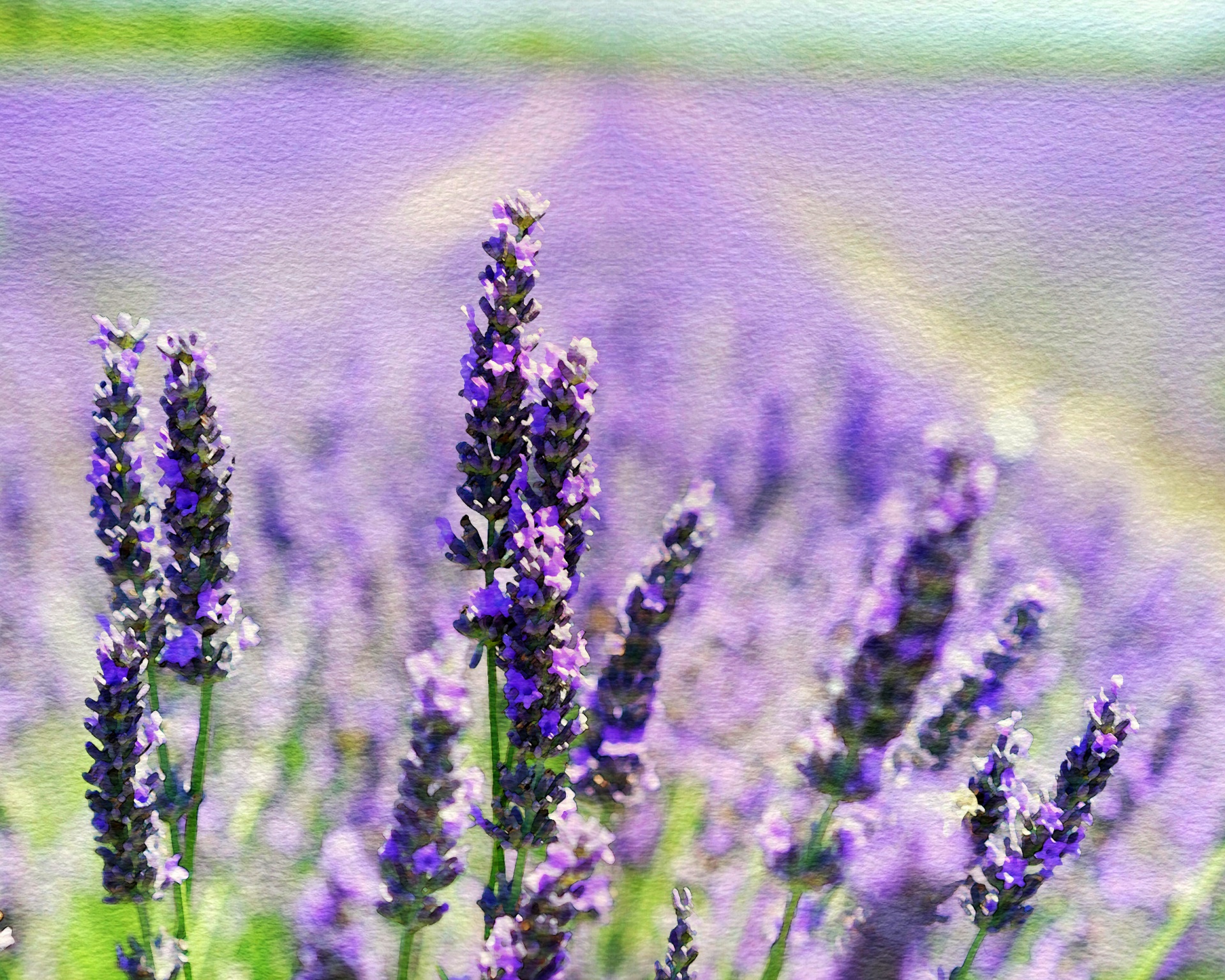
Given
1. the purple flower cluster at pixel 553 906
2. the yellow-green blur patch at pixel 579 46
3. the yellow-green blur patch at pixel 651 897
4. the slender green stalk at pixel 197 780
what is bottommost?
the yellow-green blur patch at pixel 651 897

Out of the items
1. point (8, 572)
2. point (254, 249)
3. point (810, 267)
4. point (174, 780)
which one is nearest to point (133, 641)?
point (174, 780)

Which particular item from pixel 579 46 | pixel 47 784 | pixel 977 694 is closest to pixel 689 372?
pixel 579 46

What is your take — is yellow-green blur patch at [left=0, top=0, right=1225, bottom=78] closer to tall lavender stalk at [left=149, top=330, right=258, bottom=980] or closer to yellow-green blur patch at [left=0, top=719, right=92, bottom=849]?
tall lavender stalk at [left=149, top=330, right=258, bottom=980]

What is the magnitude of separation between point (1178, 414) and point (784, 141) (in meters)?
1.35

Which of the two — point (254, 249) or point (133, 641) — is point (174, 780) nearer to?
point (133, 641)

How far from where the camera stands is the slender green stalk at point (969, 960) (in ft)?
9.83

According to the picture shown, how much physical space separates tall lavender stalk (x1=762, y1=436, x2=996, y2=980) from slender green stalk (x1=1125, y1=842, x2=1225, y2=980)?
1.04 metres

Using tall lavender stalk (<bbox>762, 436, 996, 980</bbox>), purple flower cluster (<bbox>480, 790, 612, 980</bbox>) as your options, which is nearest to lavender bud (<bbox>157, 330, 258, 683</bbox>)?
purple flower cluster (<bbox>480, 790, 612, 980</bbox>)

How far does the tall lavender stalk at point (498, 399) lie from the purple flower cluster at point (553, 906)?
0.39 metres

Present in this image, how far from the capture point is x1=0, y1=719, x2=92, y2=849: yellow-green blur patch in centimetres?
344

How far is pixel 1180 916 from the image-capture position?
346cm

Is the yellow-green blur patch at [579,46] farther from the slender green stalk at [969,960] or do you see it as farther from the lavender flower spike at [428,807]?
the slender green stalk at [969,960]

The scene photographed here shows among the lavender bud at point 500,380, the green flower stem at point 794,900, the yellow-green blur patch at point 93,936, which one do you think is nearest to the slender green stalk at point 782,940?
the green flower stem at point 794,900

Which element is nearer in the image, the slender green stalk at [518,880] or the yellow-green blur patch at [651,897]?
the slender green stalk at [518,880]
